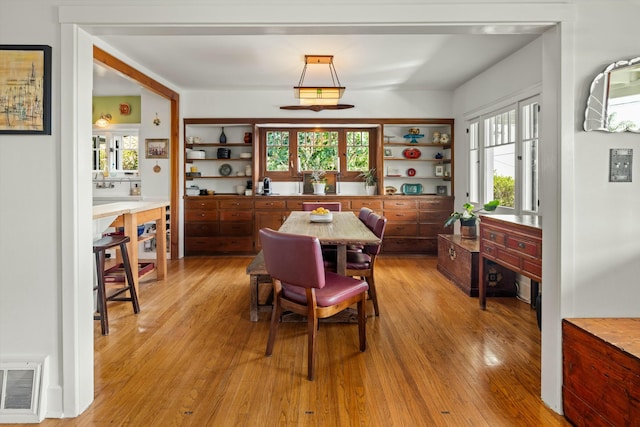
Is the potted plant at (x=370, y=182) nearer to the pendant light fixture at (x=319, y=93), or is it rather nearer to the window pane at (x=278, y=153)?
the window pane at (x=278, y=153)

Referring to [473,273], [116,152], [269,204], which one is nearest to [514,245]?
[473,273]

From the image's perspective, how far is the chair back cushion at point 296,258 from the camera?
2383mm

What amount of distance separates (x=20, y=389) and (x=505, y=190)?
192 inches

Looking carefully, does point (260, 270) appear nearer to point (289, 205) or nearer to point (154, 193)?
point (289, 205)

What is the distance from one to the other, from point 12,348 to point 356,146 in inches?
227

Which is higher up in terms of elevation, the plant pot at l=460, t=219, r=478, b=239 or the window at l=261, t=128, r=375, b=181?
the window at l=261, t=128, r=375, b=181

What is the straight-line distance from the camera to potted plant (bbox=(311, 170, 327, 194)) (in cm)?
681

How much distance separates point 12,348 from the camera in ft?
6.89

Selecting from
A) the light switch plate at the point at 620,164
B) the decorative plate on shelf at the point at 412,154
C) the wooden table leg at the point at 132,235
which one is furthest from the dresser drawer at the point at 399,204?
the light switch plate at the point at 620,164

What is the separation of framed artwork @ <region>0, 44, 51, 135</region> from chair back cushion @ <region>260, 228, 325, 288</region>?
130 centimetres

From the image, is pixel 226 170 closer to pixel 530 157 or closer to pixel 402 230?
pixel 402 230

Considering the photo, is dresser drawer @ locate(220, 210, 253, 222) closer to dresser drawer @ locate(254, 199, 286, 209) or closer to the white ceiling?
dresser drawer @ locate(254, 199, 286, 209)

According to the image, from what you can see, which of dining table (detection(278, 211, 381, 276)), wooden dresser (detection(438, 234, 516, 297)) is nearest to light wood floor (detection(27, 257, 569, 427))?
wooden dresser (detection(438, 234, 516, 297))

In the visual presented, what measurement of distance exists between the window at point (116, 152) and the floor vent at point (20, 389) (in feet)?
17.6
